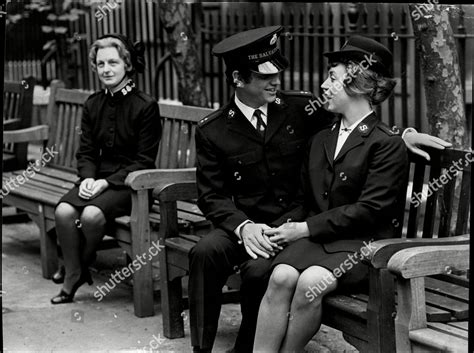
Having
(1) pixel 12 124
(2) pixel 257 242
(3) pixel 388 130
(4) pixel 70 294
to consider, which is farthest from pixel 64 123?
(3) pixel 388 130

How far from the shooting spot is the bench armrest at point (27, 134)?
26.0 ft

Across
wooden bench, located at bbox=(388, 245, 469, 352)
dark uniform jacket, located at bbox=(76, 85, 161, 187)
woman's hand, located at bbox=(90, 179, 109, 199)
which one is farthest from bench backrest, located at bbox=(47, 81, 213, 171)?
wooden bench, located at bbox=(388, 245, 469, 352)

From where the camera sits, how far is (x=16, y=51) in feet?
47.3

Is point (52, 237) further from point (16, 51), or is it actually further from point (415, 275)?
point (16, 51)

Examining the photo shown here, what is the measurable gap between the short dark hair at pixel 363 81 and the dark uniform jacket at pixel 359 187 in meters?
0.13

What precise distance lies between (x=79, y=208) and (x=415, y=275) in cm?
296

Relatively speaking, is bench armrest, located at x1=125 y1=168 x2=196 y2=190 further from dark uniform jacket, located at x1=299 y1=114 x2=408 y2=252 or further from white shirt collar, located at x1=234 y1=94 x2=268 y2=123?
dark uniform jacket, located at x1=299 y1=114 x2=408 y2=252

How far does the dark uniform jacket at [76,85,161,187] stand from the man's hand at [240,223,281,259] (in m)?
1.58

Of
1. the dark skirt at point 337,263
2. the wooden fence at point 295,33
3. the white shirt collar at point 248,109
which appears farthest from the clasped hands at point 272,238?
the wooden fence at point 295,33

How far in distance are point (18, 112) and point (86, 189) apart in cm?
255

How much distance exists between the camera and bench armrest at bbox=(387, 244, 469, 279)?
3.96m

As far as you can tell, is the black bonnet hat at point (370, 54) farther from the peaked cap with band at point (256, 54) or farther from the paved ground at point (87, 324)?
the paved ground at point (87, 324)

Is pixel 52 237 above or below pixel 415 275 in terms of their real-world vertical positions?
below

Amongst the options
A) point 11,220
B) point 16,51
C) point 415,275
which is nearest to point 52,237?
point 11,220
